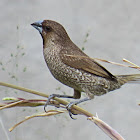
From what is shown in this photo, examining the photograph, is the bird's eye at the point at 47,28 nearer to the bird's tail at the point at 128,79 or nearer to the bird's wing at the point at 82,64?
the bird's wing at the point at 82,64

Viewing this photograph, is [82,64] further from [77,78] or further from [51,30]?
[51,30]

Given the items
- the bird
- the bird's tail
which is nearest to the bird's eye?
the bird

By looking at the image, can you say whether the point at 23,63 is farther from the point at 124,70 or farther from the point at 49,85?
the point at 124,70

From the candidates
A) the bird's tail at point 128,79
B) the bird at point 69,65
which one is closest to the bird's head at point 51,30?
the bird at point 69,65

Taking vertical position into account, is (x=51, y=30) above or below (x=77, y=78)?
above

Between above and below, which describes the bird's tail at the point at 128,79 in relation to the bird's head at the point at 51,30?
below

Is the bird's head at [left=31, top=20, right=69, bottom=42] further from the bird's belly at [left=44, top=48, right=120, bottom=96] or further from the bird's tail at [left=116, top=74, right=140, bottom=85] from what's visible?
the bird's tail at [left=116, top=74, right=140, bottom=85]

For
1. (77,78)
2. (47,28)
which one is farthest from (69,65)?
(47,28)
